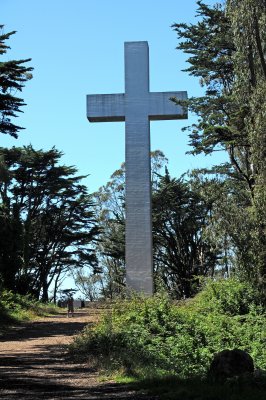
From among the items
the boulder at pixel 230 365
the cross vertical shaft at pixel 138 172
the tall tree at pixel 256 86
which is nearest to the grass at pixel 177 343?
the boulder at pixel 230 365

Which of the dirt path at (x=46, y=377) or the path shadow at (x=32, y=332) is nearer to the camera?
the dirt path at (x=46, y=377)

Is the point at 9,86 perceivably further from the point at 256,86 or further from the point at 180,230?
the point at 180,230

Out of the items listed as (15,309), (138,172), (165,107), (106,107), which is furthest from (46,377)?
(15,309)

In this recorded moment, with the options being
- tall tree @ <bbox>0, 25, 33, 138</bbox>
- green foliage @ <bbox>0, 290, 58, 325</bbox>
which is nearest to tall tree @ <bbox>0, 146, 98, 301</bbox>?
green foliage @ <bbox>0, 290, 58, 325</bbox>

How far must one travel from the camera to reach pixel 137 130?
63.2ft

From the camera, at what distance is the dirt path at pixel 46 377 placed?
23.0ft

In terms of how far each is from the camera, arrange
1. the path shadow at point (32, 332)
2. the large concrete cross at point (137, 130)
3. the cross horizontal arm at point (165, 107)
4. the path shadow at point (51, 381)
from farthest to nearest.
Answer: the cross horizontal arm at point (165, 107) → the large concrete cross at point (137, 130) → the path shadow at point (32, 332) → the path shadow at point (51, 381)

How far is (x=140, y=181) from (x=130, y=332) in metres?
8.31

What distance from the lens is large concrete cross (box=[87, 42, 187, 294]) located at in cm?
1853

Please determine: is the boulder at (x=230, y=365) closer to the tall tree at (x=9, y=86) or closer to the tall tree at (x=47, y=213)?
the tall tree at (x=9, y=86)

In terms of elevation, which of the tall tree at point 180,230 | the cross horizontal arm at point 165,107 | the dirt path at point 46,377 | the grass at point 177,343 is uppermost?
the cross horizontal arm at point 165,107

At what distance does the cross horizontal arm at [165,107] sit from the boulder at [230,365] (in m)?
Result: 13.2

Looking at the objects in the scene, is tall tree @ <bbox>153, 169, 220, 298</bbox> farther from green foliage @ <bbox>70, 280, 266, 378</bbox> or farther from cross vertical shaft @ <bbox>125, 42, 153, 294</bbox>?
green foliage @ <bbox>70, 280, 266, 378</bbox>

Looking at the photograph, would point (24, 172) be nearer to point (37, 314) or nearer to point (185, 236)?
point (185, 236)
